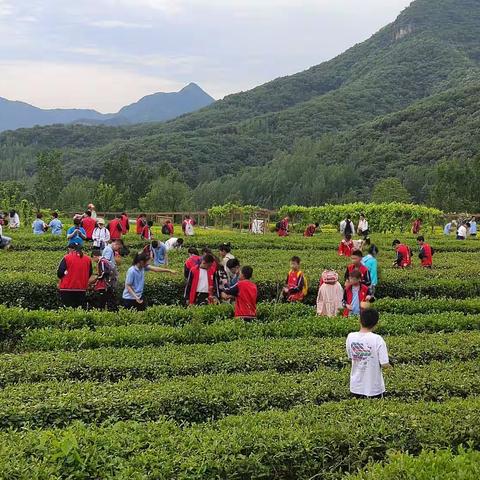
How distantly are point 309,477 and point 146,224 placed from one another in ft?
73.9

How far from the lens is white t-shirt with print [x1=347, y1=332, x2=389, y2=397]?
7605 mm

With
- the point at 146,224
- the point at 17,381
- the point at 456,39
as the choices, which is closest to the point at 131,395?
the point at 17,381

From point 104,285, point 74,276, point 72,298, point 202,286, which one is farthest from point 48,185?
point 202,286

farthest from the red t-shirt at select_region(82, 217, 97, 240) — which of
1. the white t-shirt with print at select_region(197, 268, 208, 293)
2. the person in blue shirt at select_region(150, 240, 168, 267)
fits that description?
the white t-shirt with print at select_region(197, 268, 208, 293)

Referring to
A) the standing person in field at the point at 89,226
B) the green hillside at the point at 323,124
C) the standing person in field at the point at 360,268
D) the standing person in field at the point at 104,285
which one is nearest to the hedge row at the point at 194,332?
the standing person in field at the point at 360,268

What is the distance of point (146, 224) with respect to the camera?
92.1 ft

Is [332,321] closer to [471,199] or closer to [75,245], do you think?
[75,245]

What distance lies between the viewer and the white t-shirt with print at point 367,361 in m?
7.61

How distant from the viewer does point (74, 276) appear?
13820 mm

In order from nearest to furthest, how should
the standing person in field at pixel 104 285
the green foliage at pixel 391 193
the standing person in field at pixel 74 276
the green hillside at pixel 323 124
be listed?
the standing person in field at pixel 74 276
the standing person in field at pixel 104 285
the green foliage at pixel 391 193
the green hillside at pixel 323 124

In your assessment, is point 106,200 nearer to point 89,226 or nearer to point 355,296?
point 89,226

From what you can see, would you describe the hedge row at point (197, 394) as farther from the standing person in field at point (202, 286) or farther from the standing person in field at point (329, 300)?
the standing person in field at point (202, 286)

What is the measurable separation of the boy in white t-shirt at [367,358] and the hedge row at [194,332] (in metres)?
3.77

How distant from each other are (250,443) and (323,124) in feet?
468
